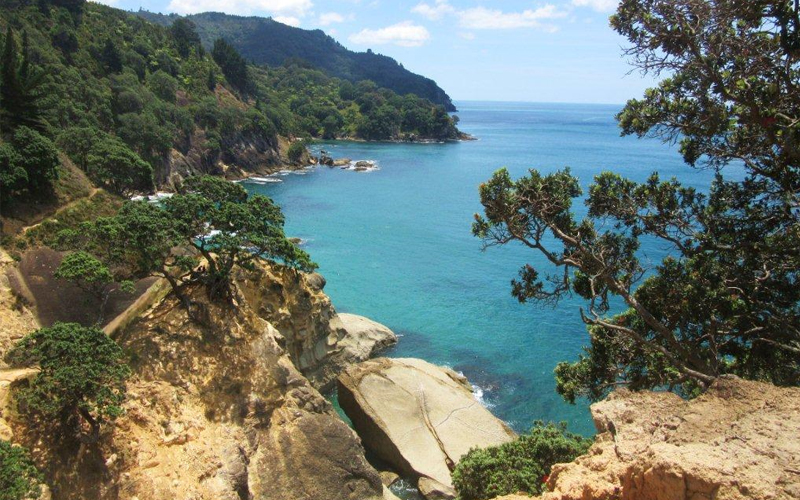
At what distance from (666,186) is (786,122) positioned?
4.00m

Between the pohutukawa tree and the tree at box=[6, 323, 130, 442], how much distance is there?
14.4 metres

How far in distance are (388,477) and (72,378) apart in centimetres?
1512

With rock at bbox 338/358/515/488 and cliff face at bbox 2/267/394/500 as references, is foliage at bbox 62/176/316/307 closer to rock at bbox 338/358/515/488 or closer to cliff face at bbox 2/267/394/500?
cliff face at bbox 2/267/394/500

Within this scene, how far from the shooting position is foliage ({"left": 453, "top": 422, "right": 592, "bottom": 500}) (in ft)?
61.0

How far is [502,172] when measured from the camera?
748 inches

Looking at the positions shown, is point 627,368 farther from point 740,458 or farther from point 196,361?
point 196,361

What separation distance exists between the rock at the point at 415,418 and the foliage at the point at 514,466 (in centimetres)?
584

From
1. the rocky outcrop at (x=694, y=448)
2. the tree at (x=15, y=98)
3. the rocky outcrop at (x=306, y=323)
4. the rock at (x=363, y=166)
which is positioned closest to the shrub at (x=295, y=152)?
the rock at (x=363, y=166)

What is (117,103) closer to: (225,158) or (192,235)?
(225,158)

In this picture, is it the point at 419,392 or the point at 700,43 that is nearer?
the point at 700,43

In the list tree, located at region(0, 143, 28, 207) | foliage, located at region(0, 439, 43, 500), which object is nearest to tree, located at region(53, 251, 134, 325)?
foliage, located at region(0, 439, 43, 500)

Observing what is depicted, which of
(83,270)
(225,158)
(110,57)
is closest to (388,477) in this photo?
(83,270)

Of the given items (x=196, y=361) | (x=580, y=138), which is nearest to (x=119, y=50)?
(x=196, y=361)

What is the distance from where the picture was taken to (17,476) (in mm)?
14953
